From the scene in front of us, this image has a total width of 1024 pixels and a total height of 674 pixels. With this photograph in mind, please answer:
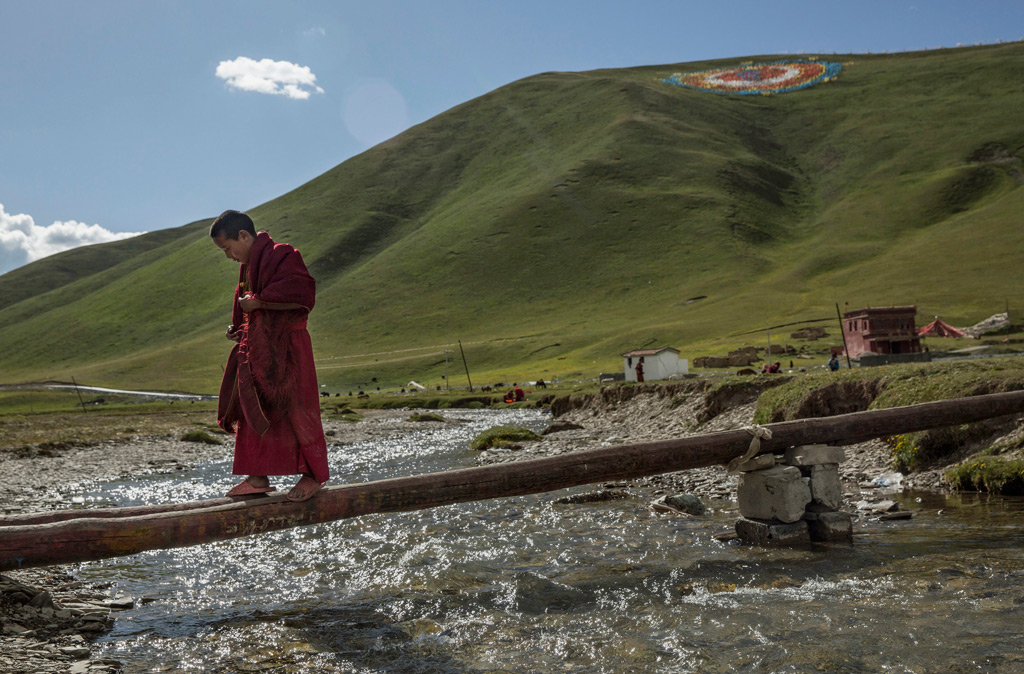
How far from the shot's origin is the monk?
7871mm

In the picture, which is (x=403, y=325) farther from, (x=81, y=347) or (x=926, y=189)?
(x=926, y=189)

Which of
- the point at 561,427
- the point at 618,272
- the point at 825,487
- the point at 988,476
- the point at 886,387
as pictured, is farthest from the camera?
the point at 618,272

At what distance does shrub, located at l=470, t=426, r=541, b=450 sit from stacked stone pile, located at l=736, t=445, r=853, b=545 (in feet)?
60.4

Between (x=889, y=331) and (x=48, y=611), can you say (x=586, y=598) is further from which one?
(x=889, y=331)

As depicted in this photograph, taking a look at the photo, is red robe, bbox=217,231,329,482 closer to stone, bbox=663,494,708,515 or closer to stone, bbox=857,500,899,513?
stone, bbox=663,494,708,515

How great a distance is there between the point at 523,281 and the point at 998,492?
151 meters

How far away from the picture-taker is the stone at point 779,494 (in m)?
10.9

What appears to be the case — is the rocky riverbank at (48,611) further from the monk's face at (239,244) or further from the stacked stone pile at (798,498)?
the stacked stone pile at (798,498)

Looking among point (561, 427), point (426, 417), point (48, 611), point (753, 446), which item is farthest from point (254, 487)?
point (426, 417)

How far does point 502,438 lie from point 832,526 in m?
20.4

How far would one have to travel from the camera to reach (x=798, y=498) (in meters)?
11.0

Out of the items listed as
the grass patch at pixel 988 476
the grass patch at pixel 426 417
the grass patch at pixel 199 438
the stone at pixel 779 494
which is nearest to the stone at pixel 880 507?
the grass patch at pixel 988 476

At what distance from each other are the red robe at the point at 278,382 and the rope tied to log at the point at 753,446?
6029 millimetres

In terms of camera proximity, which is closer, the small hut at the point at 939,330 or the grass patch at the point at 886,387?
the grass patch at the point at 886,387
